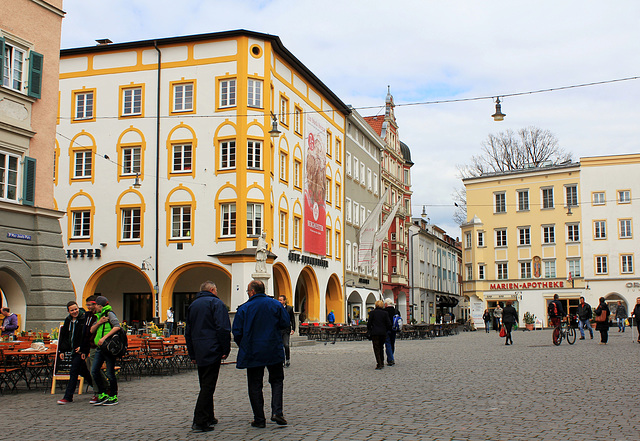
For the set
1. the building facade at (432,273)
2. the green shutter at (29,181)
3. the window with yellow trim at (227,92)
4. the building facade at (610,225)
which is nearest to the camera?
the green shutter at (29,181)

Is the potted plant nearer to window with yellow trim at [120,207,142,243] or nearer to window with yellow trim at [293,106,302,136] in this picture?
window with yellow trim at [293,106,302,136]

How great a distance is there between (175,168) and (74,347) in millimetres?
27600

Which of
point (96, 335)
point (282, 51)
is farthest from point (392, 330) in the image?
point (282, 51)

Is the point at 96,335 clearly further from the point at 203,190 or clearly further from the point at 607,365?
the point at 203,190

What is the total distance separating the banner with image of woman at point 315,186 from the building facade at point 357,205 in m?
5.65

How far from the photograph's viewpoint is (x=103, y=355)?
1139 centimetres

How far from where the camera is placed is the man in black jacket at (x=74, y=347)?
38.7 ft

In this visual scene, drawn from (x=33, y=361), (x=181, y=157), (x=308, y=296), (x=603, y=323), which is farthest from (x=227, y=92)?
(x=33, y=361)

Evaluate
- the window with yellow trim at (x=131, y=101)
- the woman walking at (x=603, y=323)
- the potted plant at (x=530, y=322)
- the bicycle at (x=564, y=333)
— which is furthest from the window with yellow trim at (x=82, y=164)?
the potted plant at (x=530, y=322)

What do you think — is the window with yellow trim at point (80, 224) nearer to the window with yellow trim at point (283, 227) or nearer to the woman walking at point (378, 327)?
the window with yellow trim at point (283, 227)

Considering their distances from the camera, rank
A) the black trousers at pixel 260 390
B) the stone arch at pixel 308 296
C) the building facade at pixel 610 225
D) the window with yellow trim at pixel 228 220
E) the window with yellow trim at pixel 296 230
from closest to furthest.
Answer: the black trousers at pixel 260 390 < the window with yellow trim at pixel 228 220 < the window with yellow trim at pixel 296 230 < the stone arch at pixel 308 296 < the building facade at pixel 610 225

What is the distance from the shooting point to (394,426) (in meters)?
9.02

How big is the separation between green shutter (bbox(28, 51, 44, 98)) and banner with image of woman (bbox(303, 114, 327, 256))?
23.3 m

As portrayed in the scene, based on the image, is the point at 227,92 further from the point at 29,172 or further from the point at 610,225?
the point at 610,225
